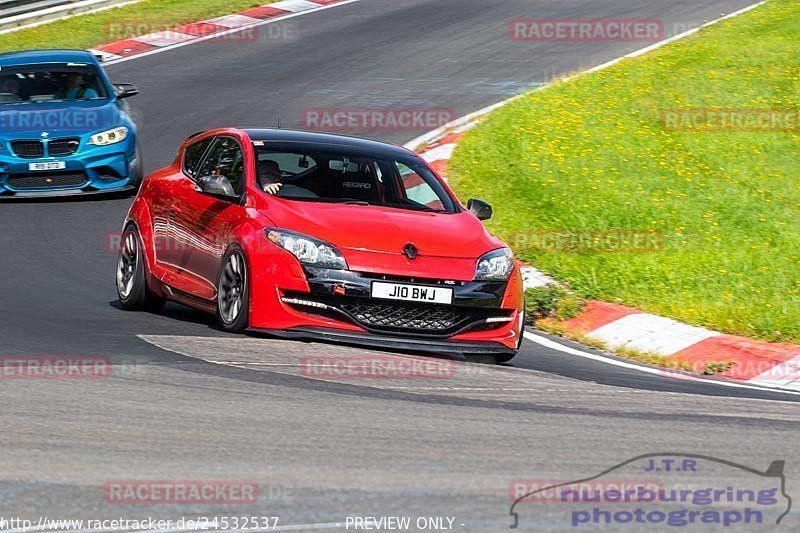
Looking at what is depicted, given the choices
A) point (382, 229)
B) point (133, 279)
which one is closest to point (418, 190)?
point (382, 229)

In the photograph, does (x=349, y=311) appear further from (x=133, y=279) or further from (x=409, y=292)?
(x=133, y=279)

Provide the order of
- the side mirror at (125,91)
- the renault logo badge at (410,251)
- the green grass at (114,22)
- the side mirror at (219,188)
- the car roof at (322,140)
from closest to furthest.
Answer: the renault logo badge at (410,251) < the side mirror at (219,188) < the car roof at (322,140) < the side mirror at (125,91) < the green grass at (114,22)

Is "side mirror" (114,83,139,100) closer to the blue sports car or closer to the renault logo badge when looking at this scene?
the blue sports car

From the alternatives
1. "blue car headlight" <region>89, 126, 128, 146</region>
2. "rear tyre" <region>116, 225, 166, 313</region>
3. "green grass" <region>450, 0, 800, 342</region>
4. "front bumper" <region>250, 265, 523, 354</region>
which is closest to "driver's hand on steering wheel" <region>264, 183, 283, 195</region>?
"front bumper" <region>250, 265, 523, 354</region>

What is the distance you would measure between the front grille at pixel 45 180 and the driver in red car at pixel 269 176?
A: 609 centimetres

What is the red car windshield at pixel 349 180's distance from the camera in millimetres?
10211

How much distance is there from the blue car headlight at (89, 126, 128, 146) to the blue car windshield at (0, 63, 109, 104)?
0.78m

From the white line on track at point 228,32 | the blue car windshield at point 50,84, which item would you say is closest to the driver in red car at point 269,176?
the blue car windshield at point 50,84

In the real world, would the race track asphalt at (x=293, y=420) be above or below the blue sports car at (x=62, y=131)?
above

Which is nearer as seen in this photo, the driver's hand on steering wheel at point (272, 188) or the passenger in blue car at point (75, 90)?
the driver's hand on steering wheel at point (272, 188)

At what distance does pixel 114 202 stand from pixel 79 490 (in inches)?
432

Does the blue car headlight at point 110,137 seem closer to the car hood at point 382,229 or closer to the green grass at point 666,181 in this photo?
the green grass at point 666,181

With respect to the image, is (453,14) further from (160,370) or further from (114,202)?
(160,370)

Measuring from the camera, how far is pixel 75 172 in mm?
16031
